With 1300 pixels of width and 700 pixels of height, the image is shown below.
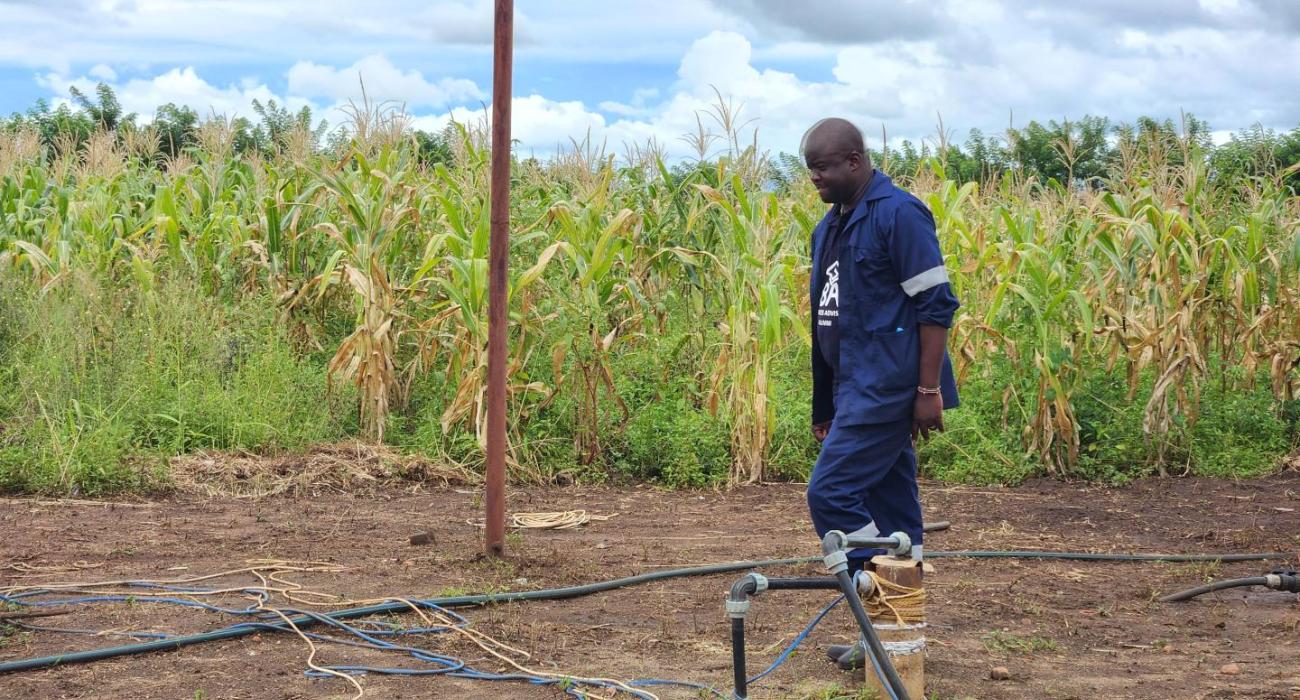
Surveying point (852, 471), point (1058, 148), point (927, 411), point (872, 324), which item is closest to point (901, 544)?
point (852, 471)

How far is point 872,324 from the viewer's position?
3.99 m

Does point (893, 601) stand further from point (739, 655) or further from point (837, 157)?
point (837, 157)

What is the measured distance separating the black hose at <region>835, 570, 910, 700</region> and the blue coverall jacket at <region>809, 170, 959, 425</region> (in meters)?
0.87

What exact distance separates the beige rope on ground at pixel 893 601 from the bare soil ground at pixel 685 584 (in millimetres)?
379

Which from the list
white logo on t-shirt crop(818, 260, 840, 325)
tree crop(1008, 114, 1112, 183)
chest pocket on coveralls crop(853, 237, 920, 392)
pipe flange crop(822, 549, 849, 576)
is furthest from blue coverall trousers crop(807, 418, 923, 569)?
tree crop(1008, 114, 1112, 183)

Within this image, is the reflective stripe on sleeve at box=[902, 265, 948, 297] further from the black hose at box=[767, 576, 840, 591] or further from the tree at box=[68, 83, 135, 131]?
the tree at box=[68, 83, 135, 131]

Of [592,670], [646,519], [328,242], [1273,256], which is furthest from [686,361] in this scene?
[592,670]

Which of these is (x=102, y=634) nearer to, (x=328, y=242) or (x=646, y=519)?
(x=646, y=519)

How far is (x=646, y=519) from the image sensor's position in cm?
708

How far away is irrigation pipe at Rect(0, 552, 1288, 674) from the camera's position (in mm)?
4312

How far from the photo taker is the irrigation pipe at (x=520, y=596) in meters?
4.31

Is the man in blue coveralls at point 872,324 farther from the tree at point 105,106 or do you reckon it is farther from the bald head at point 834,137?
the tree at point 105,106

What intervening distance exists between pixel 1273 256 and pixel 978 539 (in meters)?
3.64

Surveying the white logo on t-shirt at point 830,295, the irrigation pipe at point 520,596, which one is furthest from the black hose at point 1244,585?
the white logo on t-shirt at point 830,295
